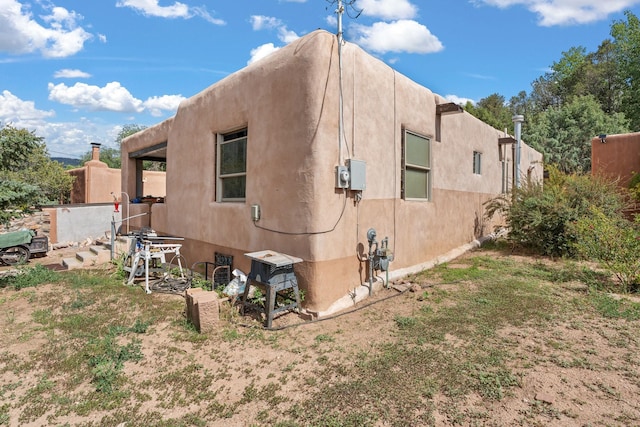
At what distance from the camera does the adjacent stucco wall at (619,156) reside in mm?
12762

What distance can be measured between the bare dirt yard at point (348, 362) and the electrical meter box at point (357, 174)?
180 centimetres

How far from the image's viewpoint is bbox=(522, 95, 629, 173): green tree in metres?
19.7

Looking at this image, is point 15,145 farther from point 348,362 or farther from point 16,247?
point 348,362

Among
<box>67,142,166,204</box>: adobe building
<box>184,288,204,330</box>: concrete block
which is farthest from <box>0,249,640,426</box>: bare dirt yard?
<box>67,142,166,204</box>: adobe building

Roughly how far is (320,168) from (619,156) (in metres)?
14.1

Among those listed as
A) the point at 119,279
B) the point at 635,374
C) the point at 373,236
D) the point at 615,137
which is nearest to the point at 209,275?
the point at 119,279

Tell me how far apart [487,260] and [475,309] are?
3.28m

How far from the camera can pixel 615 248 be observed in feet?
18.6

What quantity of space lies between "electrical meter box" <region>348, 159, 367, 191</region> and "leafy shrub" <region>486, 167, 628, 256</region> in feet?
17.1

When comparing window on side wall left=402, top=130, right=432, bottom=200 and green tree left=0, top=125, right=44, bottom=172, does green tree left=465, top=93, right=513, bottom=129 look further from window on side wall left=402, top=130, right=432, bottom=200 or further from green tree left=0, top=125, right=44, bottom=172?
green tree left=0, top=125, right=44, bottom=172

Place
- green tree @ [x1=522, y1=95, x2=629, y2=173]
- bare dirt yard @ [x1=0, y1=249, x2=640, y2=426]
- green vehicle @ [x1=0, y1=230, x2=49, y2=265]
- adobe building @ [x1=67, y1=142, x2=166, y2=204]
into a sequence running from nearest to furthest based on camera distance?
bare dirt yard @ [x1=0, y1=249, x2=640, y2=426]
green vehicle @ [x1=0, y1=230, x2=49, y2=265]
green tree @ [x1=522, y1=95, x2=629, y2=173]
adobe building @ [x1=67, y1=142, x2=166, y2=204]

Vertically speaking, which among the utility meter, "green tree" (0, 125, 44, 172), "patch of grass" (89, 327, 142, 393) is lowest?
"patch of grass" (89, 327, 142, 393)

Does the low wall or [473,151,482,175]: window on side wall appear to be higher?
[473,151,482,175]: window on side wall

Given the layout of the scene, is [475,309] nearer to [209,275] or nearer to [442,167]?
[442,167]
